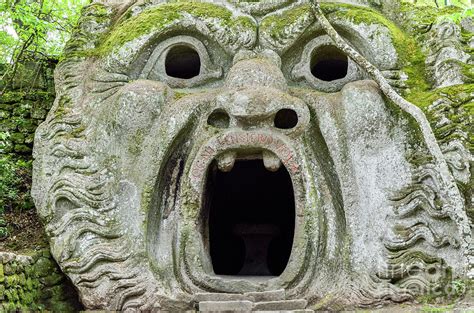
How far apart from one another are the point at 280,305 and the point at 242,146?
1617mm

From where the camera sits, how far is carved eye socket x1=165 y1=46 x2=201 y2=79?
281 inches

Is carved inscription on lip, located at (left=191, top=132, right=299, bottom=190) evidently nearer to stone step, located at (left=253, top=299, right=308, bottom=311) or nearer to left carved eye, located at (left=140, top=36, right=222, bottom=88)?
left carved eye, located at (left=140, top=36, right=222, bottom=88)

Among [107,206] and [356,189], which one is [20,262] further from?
[356,189]

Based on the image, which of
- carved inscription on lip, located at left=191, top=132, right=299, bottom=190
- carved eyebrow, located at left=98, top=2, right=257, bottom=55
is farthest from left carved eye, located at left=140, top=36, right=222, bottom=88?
carved inscription on lip, located at left=191, top=132, right=299, bottom=190

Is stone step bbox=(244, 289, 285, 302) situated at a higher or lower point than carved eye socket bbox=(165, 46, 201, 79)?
lower

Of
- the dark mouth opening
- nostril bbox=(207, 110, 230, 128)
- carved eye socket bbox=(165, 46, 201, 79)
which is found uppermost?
carved eye socket bbox=(165, 46, 201, 79)

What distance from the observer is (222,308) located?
556cm

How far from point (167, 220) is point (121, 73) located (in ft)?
6.01

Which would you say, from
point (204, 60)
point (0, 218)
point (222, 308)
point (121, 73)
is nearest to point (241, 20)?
point (204, 60)

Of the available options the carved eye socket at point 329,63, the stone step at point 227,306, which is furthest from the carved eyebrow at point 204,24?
the stone step at point 227,306

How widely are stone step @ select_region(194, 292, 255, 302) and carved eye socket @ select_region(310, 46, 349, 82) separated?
2.97m

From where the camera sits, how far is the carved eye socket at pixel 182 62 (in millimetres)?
7137

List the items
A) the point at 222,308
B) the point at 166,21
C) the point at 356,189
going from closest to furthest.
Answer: the point at 222,308 < the point at 356,189 < the point at 166,21

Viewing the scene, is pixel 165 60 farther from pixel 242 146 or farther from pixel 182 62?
pixel 242 146
